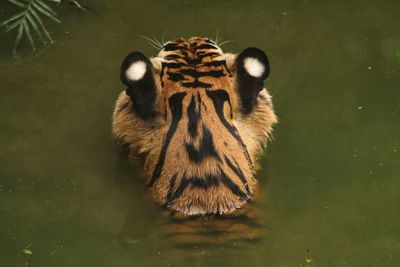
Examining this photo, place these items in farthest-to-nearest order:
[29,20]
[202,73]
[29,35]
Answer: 1. [29,20]
2. [29,35]
3. [202,73]

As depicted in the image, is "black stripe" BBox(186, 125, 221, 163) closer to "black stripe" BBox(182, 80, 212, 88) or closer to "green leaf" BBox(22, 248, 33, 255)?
"black stripe" BBox(182, 80, 212, 88)

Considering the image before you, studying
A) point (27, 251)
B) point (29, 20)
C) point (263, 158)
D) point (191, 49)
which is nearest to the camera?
point (27, 251)

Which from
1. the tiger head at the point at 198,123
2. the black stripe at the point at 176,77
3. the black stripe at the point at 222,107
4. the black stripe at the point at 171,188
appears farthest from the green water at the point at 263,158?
the black stripe at the point at 176,77

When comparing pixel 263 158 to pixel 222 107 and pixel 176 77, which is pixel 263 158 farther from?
pixel 176 77

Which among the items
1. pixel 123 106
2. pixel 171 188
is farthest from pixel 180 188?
pixel 123 106

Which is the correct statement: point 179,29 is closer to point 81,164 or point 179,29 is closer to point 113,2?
point 113,2

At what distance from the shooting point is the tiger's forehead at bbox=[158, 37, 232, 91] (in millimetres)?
5062

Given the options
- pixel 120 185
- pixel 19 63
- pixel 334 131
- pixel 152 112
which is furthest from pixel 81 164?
pixel 334 131

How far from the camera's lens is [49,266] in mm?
4754

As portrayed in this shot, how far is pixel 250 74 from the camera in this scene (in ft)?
16.5

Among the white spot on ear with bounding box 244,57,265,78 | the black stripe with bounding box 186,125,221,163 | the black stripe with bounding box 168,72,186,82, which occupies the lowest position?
the black stripe with bounding box 186,125,221,163

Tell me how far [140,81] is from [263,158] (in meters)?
1.09

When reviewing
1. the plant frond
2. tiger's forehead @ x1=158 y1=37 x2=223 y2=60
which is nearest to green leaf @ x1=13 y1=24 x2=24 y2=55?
the plant frond

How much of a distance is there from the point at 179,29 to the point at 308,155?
5.26 ft
